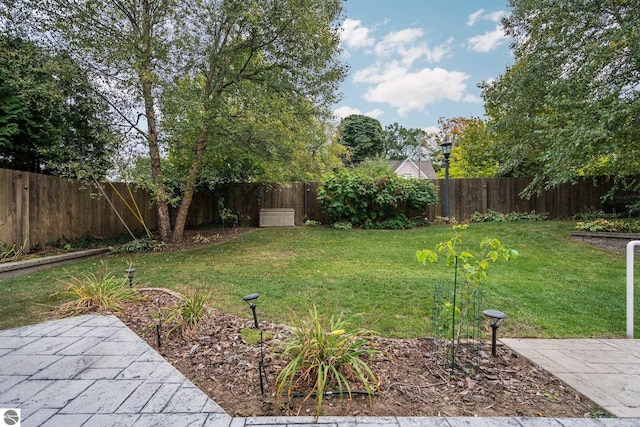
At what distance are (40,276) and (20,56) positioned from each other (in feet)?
11.4

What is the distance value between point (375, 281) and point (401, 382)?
2249 millimetres

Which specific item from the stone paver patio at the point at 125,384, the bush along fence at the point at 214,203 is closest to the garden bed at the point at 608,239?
the bush along fence at the point at 214,203

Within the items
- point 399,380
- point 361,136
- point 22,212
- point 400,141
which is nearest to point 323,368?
point 399,380

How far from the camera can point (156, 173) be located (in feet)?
21.0

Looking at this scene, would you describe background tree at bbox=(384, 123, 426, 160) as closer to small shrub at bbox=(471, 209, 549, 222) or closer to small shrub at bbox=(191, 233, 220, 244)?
small shrub at bbox=(471, 209, 549, 222)

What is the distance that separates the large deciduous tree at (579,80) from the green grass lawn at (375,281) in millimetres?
1828

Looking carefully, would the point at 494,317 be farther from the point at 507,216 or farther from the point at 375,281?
the point at 507,216

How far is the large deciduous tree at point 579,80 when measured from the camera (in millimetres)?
5133

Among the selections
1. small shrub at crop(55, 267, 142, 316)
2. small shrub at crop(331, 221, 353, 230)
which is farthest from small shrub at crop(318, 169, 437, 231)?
small shrub at crop(55, 267, 142, 316)

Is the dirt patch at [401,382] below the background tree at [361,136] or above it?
below

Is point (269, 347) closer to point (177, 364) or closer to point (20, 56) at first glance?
point (177, 364)

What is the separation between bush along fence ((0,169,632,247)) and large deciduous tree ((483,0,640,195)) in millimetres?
1588

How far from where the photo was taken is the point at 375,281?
4.16m

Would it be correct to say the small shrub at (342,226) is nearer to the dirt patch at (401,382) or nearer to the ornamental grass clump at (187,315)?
the ornamental grass clump at (187,315)
